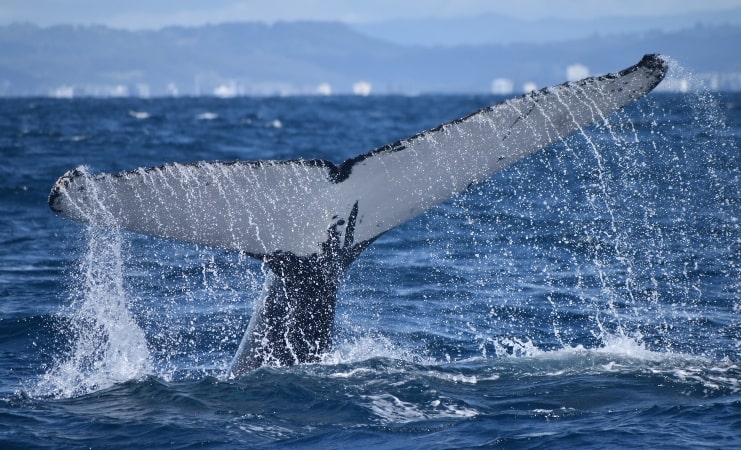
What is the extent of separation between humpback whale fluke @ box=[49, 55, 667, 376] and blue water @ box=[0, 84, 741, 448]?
2.61 feet

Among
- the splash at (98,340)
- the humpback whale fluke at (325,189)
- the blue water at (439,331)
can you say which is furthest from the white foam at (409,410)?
the splash at (98,340)

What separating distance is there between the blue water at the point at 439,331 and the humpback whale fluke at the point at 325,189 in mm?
796

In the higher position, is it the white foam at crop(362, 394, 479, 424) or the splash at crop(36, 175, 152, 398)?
the splash at crop(36, 175, 152, 398)

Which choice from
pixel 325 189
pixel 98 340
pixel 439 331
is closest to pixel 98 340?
pixel 98 340

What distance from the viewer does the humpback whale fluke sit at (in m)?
5.66

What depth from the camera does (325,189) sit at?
6051 millimetres

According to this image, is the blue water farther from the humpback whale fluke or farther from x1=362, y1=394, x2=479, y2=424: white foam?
the humpback whale fluke

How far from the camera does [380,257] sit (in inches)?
503

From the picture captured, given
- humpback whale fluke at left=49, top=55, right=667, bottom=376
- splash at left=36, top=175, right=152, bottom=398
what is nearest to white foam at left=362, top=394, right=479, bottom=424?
humpback whale fluke at left=49, top=55, right=667, bottom=376

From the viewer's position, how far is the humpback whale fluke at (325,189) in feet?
18.6

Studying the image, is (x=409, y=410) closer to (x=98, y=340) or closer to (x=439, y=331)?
(x=439, y=331)

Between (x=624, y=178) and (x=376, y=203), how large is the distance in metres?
12.3

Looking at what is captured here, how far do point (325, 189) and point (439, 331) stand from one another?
3511 mm

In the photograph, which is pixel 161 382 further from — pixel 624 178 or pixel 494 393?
pixel 624 178
